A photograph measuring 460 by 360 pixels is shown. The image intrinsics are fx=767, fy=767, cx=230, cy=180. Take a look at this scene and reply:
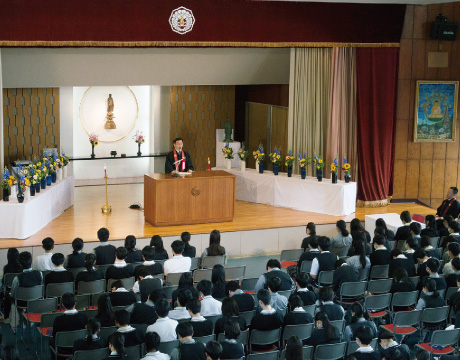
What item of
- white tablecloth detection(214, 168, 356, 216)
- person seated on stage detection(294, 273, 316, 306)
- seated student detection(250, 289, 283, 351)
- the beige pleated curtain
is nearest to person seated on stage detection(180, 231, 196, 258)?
A: person seated on stage detection(294, 273, 316, 306)

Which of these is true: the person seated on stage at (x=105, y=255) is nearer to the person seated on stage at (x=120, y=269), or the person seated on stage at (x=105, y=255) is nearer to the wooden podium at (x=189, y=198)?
the person seated on stage at (x=120, y=269)

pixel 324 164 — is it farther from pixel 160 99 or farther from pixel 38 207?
pixel 38 207

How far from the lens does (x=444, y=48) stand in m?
17.0

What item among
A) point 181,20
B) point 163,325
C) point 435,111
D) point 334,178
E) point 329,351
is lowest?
point 329,351

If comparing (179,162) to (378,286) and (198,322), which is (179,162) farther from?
(198,322)

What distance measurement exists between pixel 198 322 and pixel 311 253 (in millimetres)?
3137

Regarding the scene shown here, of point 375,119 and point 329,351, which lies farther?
point 375,119

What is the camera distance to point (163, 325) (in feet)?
26.7

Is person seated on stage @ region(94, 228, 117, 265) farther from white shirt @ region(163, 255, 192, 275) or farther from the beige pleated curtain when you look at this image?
the beige pleated curtain

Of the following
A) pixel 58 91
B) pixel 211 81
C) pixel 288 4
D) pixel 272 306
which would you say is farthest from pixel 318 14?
pixel 272 306

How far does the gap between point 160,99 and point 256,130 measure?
2.59 m

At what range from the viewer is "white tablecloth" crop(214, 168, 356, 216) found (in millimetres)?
15727

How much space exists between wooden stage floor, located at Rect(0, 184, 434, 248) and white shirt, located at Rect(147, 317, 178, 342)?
217 inches

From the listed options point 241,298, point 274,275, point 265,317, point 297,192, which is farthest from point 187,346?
point 297,192
